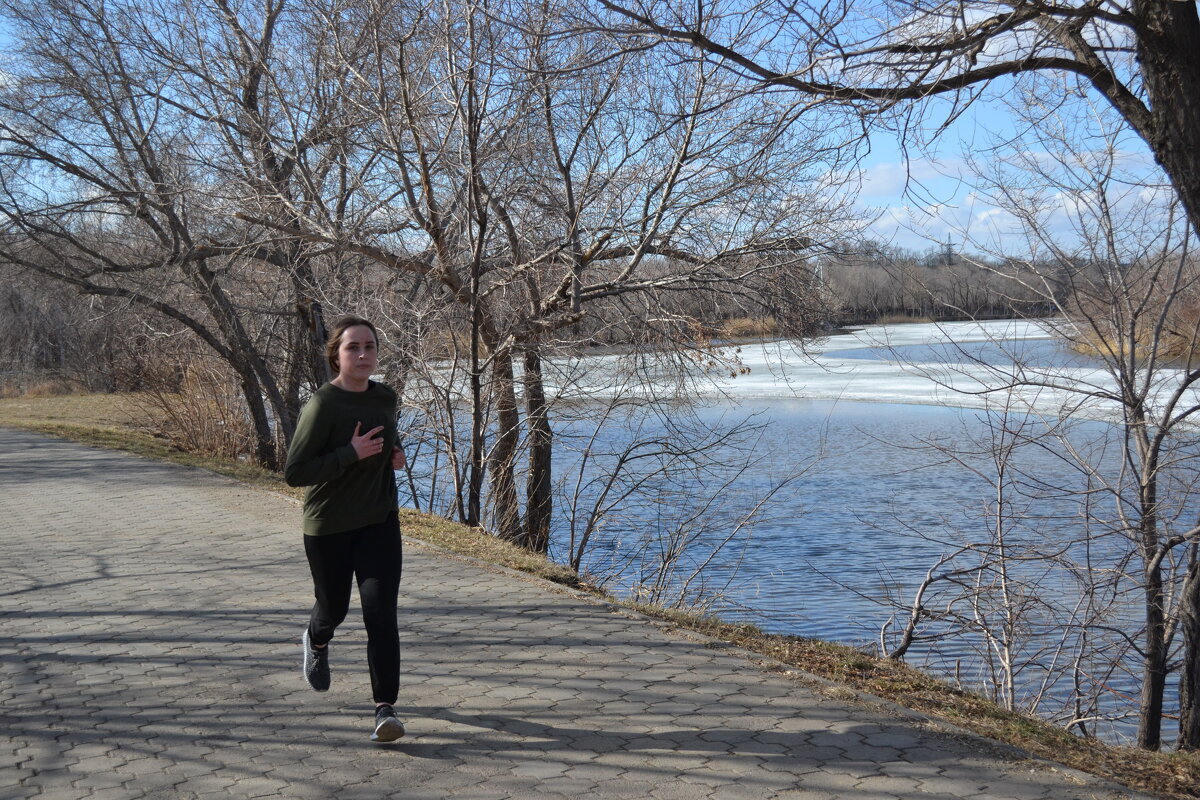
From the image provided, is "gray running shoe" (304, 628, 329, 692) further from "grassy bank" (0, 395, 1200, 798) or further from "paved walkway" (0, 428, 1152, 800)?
"grassy bank" (0, 395, 1200, 798)

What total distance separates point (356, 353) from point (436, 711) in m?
1.77

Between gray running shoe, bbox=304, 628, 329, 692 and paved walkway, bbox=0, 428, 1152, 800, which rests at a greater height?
gray running shoe, bbox=304, 628, 329, 692

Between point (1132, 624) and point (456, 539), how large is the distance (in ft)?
21.1

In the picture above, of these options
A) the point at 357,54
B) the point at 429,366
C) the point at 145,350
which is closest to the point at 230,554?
the point at 429,366

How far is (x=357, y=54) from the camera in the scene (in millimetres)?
11883

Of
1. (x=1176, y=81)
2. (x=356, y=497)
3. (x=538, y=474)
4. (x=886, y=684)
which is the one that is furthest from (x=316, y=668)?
(x=538, y=474)

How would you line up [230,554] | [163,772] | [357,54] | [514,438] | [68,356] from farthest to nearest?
1. [68,356]
2. [514,438]
3. [357,54]
4. [230,554]
5. [163,772]

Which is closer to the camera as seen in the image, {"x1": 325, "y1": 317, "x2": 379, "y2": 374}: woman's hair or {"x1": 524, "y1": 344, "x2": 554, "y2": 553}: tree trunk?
{"x1": 325, "y1": 317, "x2": 379, "y2": 374}: woman's hair

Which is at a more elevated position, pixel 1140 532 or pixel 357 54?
pixel 357 54

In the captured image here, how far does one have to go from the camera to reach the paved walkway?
4.29 meters

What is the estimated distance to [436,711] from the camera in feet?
17.0

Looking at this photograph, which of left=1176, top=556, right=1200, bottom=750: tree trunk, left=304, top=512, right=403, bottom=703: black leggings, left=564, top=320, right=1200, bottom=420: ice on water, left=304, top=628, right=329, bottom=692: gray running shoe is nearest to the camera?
left=304, top=512, right=403, bottom=703: black leggings

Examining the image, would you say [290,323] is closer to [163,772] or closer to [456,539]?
[456,539]

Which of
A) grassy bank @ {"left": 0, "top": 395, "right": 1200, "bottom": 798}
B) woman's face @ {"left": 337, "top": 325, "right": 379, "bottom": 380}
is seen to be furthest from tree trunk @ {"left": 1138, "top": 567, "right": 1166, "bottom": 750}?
woman's face @ {"left": 337, "top": 325, "right": 379, "bottom": 380}
